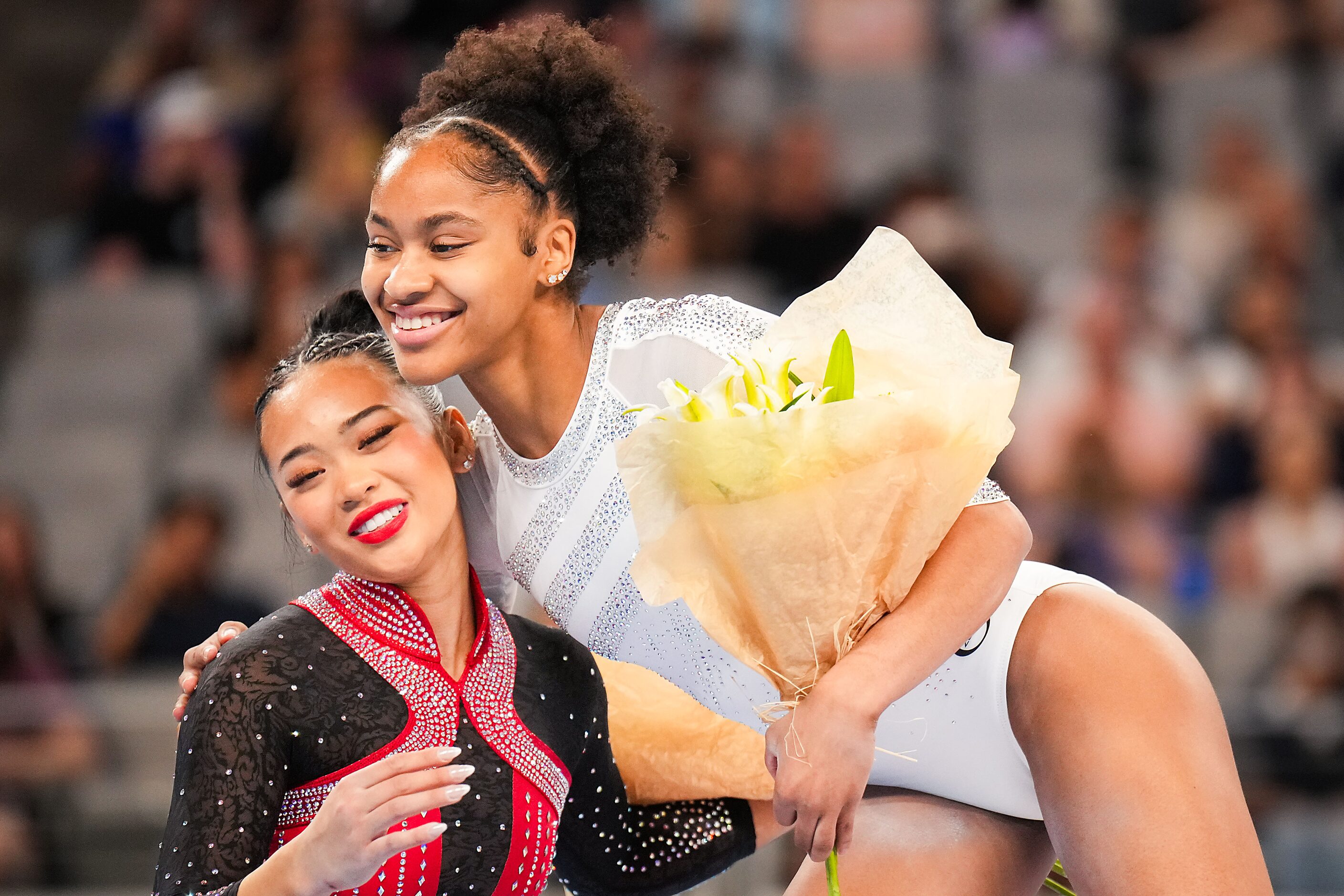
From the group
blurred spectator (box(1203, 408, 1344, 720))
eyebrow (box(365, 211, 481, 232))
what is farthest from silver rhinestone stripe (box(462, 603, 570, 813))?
blurred spectator (box(1203, 408, 1344, 720))

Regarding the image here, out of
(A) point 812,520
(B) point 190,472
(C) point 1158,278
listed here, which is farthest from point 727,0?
(A) point 812,520

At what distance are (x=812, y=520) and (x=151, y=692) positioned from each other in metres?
2.61

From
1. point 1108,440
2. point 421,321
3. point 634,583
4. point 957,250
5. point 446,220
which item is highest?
point 446,220

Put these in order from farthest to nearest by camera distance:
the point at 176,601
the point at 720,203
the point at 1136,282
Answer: the point at 720,203, the point at 1136,282, the point at 176,601

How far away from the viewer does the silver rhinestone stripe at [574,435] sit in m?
1.89

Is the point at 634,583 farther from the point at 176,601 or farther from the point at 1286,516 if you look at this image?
the point at 1286,516

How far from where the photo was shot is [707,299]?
6.20 feet

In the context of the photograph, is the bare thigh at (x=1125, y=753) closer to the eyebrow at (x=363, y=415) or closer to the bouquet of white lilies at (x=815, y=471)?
the bouquet of white lilies at (x=815, y=471)

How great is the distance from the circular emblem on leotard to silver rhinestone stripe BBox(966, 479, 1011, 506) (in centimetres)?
20

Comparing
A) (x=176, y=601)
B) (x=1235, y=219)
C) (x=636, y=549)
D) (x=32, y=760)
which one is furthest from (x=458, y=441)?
(x=1235, y=219)

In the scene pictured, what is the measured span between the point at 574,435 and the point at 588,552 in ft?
0.46

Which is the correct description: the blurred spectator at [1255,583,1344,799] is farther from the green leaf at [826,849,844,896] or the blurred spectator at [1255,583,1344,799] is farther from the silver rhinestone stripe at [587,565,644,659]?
the green leaf at [826,849,844,896]

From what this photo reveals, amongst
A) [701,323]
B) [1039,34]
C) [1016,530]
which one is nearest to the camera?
[1016,530]

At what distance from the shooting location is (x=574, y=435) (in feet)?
6.20
